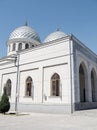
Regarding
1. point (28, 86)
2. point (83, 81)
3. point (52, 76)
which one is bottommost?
point (28, 86)

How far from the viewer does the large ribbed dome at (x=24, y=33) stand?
95.8ft

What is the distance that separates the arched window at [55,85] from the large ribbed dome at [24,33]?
13.6 meters

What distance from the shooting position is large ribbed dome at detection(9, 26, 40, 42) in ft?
95.8

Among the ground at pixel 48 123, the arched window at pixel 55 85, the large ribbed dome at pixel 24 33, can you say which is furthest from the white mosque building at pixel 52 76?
the large ribbed dome at pixel 24 33

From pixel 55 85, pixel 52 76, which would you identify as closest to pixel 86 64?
pixel 52 76

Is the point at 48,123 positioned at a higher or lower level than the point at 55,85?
lower

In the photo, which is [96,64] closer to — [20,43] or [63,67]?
[63,67]

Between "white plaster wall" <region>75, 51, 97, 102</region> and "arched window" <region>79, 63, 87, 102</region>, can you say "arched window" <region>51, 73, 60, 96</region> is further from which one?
"arched window" <region>79, 63, 87, 102</region>

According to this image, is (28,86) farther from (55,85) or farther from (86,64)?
(86,64)

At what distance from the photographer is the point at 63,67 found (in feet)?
56.1

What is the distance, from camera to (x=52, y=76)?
58.7 feet

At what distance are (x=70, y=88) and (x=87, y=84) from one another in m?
4.38

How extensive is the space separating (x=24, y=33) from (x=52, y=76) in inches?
555

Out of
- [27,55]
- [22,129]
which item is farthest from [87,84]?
[22,129]
